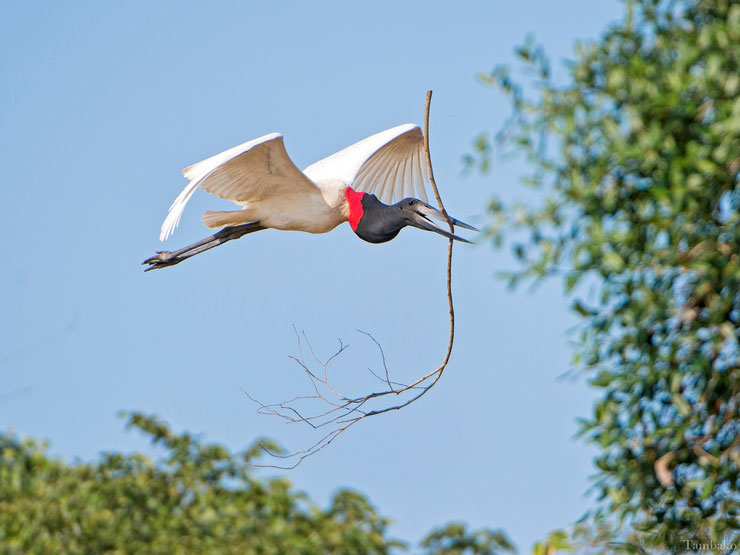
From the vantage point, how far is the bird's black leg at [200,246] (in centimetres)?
736

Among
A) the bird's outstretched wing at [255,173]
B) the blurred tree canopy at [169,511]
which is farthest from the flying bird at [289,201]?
the blurred tree canopy at [169,511]

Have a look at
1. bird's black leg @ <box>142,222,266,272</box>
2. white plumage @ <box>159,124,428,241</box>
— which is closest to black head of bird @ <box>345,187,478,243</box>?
white plumage @ <box>159,124,428,241</box>

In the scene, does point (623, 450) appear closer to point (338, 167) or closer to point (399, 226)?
point (399, 226)

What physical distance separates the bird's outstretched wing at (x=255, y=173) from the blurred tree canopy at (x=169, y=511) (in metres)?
2.37

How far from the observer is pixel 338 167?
760 centimetres

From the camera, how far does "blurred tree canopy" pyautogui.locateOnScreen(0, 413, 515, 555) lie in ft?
26.8

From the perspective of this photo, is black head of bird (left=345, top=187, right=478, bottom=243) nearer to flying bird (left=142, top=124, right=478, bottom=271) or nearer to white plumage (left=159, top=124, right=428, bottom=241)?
flying bird (left=142, top=124, right=478, bottom=271)

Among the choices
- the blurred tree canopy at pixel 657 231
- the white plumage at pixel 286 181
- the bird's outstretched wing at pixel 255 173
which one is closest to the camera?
the blurred tree canopy at pixel 657 231

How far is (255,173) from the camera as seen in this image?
6914 millimetres

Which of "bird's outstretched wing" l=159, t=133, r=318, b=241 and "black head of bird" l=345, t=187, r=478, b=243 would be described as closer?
"bird's outstretched wing" l=159, t=133, r=318, b=241

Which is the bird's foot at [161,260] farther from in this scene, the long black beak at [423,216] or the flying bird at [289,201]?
the long black beak at [423,216]

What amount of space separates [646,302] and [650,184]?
1.32ft

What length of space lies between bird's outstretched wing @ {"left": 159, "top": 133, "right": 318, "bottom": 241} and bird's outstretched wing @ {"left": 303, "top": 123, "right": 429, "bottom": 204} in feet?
2.69

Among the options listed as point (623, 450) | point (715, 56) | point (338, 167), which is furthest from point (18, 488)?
point (715, 56)
